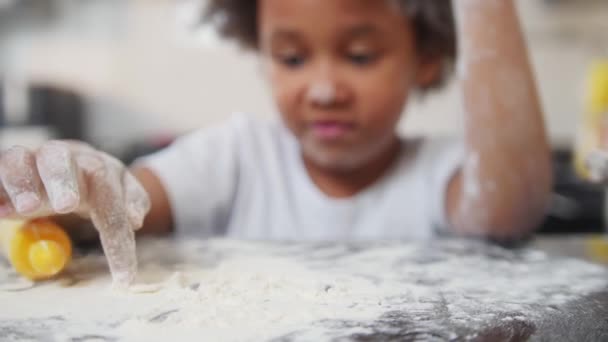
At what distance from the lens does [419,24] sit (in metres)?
0.71

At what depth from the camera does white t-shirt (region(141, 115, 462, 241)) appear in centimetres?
72

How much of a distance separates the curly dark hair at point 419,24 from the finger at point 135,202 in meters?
0.41

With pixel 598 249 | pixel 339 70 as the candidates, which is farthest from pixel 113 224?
pixel 598 249

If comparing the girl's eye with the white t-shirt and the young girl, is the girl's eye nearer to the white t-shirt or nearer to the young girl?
the young girl

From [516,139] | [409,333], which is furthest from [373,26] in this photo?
[409,333]

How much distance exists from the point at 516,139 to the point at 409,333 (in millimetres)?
359

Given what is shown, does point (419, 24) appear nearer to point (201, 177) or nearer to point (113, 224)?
point (201, 177)

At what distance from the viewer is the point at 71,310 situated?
0.99 feet

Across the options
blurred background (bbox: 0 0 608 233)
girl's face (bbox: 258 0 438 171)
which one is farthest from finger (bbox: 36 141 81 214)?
blurred background (bbox: 0 0 608 233)

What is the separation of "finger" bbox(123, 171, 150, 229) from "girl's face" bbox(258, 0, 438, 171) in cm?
28

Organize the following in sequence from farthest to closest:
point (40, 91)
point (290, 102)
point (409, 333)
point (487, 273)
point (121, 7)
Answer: point (121, 7) → point (40, 91) → point (290, 102) → point (487, 273) → point (409, 333)

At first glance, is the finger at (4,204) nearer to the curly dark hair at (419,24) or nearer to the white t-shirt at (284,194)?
the white t-shirt at (284,194)

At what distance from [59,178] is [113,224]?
0.15 ft

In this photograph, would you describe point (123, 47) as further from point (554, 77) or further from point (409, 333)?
point (409, 333)
